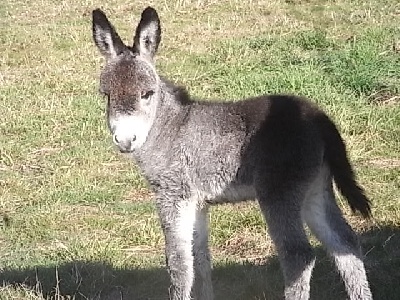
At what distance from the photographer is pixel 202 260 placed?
17.7 ft

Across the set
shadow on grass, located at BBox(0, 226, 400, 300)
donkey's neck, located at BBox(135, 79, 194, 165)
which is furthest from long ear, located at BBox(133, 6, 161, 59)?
shadow on grass, located at BBox(0, 226, 400, 300)

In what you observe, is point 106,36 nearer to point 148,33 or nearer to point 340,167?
point 148,33

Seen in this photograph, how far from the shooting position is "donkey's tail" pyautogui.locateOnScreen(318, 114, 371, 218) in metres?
4.96

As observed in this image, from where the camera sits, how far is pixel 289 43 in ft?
39.5

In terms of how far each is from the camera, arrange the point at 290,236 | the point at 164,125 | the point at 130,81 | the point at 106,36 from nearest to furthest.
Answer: the point at 290,236
the point at 130,81
the point at 106,36
the point at 164,125

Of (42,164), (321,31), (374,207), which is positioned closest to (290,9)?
(321,31)

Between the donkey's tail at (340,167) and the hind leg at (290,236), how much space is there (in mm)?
461

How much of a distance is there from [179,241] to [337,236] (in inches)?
41.3

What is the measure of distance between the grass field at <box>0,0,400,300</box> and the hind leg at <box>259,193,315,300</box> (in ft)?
2.77

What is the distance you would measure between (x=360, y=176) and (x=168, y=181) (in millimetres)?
3095

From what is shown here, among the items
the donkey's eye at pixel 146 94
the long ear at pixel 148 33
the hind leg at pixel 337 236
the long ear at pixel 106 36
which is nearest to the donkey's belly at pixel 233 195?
the hind leg at pixel 337 236

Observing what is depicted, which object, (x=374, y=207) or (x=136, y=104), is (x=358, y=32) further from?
(x=136, y=104)

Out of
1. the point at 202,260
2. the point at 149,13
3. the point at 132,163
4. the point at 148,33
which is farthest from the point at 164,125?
the point at 132,163

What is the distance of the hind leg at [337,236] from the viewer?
5.05 metres
